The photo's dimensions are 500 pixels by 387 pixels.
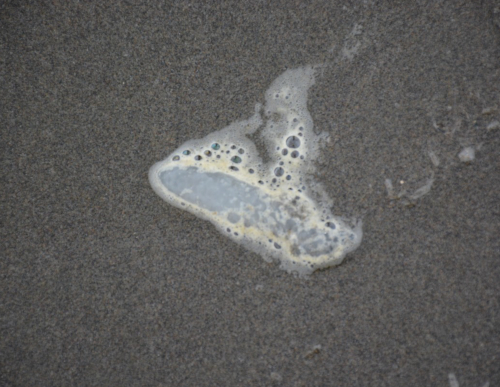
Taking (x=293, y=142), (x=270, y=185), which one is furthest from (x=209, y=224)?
(x=293, y=142)

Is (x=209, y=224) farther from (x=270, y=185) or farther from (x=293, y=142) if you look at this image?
(x=293, y=142)

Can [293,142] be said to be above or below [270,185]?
above

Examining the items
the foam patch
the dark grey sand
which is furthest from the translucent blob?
the dark grey sand

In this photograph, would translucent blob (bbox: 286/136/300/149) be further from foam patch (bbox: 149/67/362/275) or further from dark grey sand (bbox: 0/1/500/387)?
dark grey sand (bbox: 0/1/500/387)

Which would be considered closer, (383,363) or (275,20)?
(383,363)

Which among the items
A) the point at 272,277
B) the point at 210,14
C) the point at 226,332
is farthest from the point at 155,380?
the point at 210,14

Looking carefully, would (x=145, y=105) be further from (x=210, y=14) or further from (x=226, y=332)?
(x=226, y=332)
